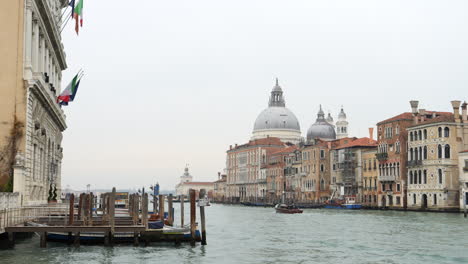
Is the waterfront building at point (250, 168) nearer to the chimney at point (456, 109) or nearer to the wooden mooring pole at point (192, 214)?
the chimney at point (456, 109)

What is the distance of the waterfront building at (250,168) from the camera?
377 ft

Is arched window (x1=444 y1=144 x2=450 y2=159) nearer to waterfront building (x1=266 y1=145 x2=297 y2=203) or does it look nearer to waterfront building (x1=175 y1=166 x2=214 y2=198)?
waterfront building (x1=266 y1=145 x2=297 y2=203)

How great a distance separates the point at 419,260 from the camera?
22.9 meters

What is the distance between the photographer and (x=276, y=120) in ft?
409

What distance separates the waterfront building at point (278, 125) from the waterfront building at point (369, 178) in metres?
47.0

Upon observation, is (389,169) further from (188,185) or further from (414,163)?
(188,185)

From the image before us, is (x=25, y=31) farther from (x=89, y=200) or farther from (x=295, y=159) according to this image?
(x=295, y=159)

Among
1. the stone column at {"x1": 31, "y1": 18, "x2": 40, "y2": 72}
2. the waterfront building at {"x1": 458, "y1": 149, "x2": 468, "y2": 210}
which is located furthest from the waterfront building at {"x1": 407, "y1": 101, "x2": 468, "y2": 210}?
the stone column at {"x1": 31, "y1": 18, "x2": 40, "y2": 72}

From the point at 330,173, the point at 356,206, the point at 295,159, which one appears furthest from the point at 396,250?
the point at 295,159

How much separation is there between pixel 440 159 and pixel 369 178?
15.6 m

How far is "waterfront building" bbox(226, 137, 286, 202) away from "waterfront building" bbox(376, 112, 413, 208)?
3854 centimetres

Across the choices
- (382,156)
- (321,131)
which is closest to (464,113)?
(382,156)

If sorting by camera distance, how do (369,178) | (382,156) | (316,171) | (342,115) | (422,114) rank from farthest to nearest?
1. (342,115)
2. (316,171)
3. (369,178)
4. (382,156)
5. (422,114)

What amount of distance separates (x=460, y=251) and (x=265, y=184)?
87362 mm
